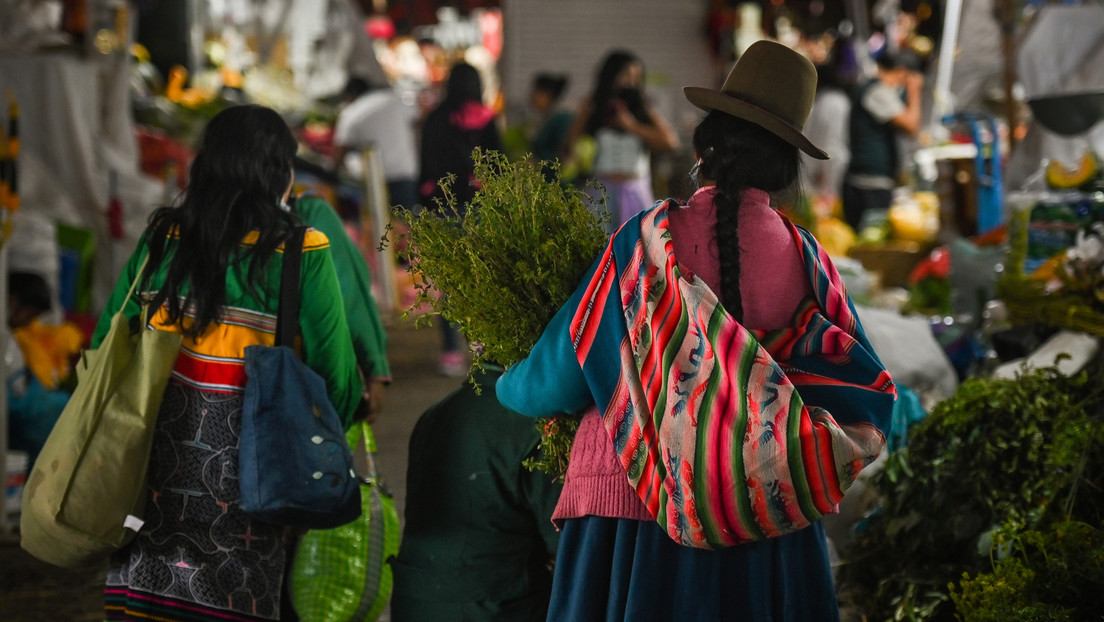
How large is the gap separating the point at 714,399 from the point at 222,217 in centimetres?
139

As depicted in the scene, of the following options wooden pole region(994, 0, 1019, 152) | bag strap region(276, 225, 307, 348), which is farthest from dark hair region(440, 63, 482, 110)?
bag strap region(276, 225, 307, 348)

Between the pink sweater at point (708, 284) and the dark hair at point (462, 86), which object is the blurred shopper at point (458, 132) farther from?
the pink sweater at point (708, 284)

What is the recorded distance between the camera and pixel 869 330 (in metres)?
4.69

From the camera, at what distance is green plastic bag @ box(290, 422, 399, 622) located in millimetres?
2986

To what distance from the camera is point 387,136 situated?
940 centimetres

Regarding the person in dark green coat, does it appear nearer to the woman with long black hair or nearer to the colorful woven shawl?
the woman with long black hair

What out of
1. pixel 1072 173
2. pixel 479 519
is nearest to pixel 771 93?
pixel 479 519

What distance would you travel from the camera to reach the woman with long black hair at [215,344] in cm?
265

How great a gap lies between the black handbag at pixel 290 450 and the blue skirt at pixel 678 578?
71 cm

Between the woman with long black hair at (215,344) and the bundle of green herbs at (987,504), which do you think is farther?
the bundle of green herbs at (987,504)

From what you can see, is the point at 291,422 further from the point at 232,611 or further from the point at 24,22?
the point at 24,22

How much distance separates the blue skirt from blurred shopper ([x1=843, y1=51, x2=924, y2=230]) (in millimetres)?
7910

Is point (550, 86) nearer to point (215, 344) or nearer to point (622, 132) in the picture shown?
point (622, 132)

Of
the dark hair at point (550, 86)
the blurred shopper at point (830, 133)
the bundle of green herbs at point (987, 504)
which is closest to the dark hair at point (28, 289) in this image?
the bundle of green herbs at point (987, 504)
